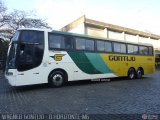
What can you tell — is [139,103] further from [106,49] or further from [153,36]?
[153,36]

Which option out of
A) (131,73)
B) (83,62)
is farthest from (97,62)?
(131,73)

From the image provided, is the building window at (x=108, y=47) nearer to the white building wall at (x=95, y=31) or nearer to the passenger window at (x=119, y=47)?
the passenger window at (x=119, y=47)

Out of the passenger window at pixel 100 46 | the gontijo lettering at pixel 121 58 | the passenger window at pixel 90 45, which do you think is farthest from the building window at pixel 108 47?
the passenger window at pixel 90 45

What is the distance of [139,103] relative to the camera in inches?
351

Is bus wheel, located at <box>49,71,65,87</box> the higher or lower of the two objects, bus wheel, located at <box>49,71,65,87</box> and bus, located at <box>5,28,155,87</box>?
the lower

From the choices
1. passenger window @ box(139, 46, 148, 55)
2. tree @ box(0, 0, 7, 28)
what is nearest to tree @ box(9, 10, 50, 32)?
tree @ box(0, 0, 7, 28)

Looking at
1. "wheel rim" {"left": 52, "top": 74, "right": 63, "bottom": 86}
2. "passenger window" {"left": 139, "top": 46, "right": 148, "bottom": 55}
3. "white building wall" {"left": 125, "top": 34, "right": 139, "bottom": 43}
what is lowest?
"wheel rim" {"left": 52, "top": 74, "right": 63, "bottom": 86}

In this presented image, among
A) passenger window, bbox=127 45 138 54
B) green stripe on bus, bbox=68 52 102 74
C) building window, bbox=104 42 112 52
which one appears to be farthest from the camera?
passenger window, bbox=127 45 138 54

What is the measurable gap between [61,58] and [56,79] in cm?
118

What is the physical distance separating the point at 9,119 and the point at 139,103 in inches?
179

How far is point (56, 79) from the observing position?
13.5m

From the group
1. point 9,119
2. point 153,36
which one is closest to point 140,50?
point 9,119

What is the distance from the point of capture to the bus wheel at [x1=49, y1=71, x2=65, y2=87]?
13312mm

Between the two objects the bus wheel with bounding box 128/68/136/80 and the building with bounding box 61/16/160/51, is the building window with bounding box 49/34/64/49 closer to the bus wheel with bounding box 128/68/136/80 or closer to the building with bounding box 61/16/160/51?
the bus wheel with bounding box 128/68/136/80
